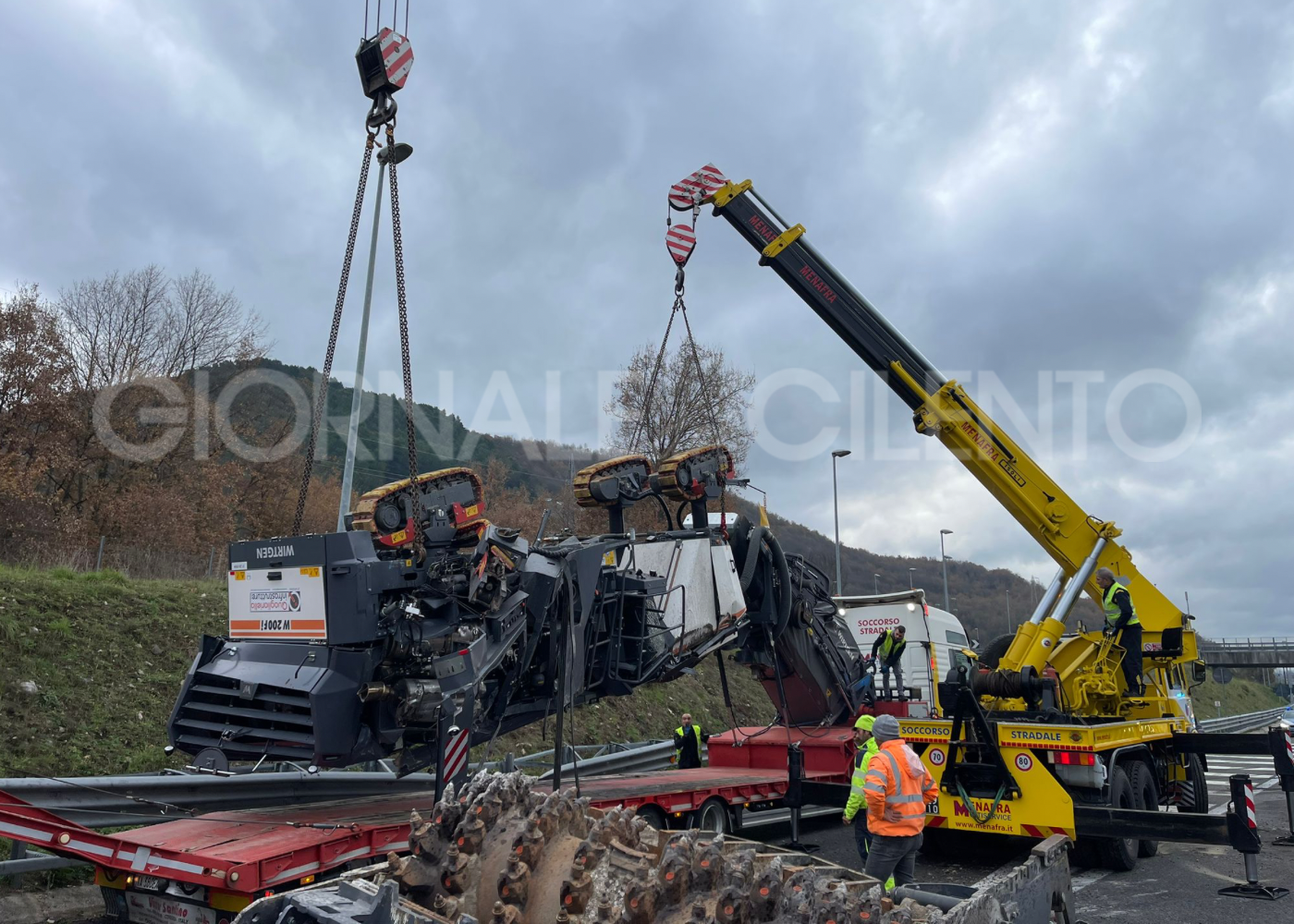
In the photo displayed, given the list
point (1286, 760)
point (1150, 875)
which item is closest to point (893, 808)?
point (1150, 875)

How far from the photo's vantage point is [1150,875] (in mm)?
9195

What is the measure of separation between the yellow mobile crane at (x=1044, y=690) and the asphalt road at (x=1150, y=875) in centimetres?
41

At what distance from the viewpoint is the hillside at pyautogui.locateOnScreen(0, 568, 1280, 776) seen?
33.4ft

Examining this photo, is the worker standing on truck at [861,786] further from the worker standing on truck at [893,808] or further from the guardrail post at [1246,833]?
the guardrail post at [1246,833]

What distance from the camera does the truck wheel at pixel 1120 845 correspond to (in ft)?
29.7

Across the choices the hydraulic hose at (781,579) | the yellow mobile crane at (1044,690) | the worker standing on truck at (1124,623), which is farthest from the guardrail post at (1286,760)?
the hydraulic hose at (781,579)

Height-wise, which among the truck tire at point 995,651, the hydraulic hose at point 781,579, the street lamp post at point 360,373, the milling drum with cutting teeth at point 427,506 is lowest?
the truck tire at point 995,651

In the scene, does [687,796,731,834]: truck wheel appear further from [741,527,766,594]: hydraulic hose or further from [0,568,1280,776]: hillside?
[741,527,766,594]: hydraulic hose

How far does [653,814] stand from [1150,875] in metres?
4.88

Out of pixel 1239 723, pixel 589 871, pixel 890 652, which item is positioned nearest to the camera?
pixel 589 871

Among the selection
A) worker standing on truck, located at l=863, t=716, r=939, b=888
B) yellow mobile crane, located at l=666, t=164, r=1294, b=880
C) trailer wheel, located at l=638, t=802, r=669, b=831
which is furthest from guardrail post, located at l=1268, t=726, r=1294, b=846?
trailer wheel, located at l=638, t=802, r=669, b=831

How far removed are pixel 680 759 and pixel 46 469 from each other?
1585 cm

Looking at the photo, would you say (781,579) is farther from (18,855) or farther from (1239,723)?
(1239,723)

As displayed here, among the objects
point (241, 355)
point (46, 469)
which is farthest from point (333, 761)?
point (241, 355)
